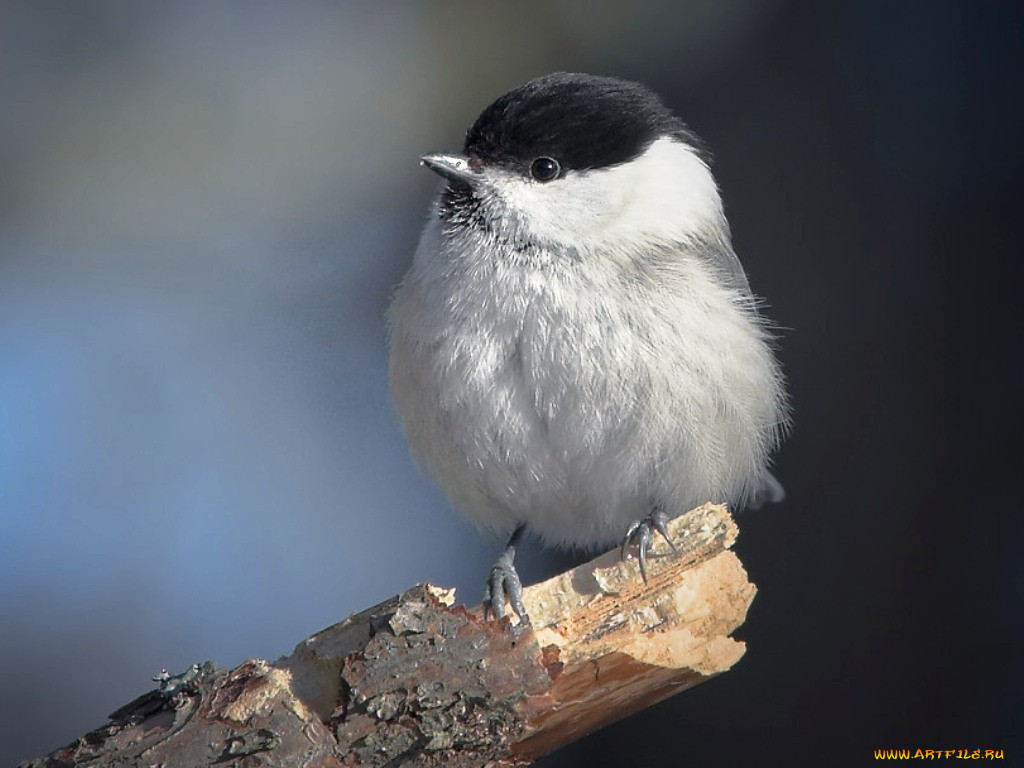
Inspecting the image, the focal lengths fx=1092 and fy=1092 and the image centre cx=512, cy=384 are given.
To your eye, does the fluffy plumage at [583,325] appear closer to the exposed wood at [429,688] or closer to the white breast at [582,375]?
the white breast at [582,375]

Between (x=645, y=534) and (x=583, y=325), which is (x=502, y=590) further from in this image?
(x=583, y=325)

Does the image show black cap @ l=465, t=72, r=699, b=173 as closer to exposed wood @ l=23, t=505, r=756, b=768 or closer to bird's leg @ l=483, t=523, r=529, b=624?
bird's leg @ l=483, t=523, r=529, b=624

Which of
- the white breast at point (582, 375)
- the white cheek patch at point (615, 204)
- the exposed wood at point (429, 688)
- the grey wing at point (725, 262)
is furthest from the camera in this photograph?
the grey wing at point (725, 262)

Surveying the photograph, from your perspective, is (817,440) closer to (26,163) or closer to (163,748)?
(163,748)

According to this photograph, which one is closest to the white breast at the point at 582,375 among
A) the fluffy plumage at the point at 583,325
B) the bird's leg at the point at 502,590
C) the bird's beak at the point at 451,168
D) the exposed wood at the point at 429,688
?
the fluffy plumage at the point at 583,325

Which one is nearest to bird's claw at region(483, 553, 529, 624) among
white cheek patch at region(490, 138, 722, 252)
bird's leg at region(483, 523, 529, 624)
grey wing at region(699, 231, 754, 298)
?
bird's leg at region(483, 523, 529, 624)

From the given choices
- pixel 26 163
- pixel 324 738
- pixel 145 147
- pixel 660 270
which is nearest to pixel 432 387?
pixel 660 270
